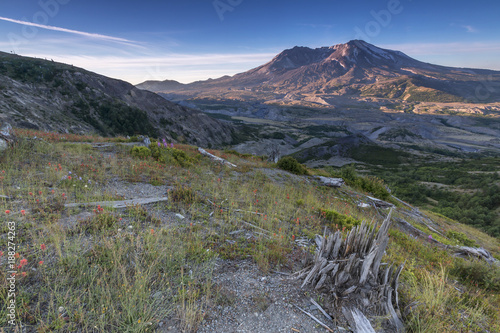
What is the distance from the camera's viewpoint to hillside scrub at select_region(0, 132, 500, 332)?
3.24 metres

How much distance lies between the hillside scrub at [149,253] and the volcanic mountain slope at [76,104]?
126 ft

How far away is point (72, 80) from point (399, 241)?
81.7m

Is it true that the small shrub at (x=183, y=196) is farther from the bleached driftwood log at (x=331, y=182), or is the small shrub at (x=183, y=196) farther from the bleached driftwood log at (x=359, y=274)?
the bleached driftwood log at (x=331, y=182)

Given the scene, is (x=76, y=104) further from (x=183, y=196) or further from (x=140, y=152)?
(x=183, y=196)

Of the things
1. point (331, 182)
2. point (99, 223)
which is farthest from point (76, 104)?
point (99, 223)

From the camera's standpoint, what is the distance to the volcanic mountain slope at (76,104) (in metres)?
39.4

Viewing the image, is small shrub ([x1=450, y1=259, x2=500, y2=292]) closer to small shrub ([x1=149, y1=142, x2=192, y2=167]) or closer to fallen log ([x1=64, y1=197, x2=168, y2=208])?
fallen log ([x1=64, y1=197, x2=168, y2=208])

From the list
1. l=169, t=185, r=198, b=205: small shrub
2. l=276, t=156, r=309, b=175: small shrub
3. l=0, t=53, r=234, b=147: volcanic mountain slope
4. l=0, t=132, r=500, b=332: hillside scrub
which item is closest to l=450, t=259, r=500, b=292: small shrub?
l=0, t=132, r=500, b=332: hillside scrub

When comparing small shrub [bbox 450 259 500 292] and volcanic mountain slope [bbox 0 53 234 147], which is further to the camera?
volcanic mountain slope [bbox 0 53 234 147]

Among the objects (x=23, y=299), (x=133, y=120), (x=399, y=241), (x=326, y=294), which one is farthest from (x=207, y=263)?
(x=133, y=120)

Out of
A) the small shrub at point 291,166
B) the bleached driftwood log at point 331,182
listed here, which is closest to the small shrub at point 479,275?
the bleached driftwood log at point 331,182

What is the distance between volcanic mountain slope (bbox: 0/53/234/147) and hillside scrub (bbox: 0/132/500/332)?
126ft

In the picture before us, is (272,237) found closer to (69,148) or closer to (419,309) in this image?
(419,309)

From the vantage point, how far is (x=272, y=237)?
5.89m
